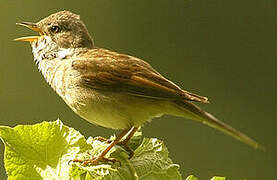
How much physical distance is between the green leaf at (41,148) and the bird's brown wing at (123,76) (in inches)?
27.8

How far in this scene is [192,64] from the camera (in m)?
7.02

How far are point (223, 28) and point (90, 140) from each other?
5.59 metres

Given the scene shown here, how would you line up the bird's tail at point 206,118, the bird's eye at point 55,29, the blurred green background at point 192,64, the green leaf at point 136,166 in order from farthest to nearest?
the blurred green background at point 192,64, the bird's eye at point 55,29, the bird's tail at point 206,118, the green leaf at point 136,166

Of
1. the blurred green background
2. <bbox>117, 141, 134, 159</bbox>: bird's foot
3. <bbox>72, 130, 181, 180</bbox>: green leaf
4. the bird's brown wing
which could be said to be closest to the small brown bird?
the bird's brown wing

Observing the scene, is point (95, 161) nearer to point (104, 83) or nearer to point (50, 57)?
point (104, 83)

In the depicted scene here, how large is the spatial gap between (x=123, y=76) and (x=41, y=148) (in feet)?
2.78

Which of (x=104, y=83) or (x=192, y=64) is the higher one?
(x=104, y=83)

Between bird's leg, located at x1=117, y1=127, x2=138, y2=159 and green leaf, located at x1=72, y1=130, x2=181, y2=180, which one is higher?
green leaf, located at x1=72, y1=130, x2=181, y2=180

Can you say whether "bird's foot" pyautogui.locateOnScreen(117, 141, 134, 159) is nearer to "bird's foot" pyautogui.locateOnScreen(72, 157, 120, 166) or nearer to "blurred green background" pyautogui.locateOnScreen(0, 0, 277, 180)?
"bird's foot" pyautogui.locateOnScreen(72, 157, 120, 166)

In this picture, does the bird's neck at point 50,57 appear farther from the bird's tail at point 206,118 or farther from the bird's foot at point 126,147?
the bird's foot at point 126,147

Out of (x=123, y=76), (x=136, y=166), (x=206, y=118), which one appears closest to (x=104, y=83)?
(x=123, y=76)

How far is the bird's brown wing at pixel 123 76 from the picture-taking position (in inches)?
102

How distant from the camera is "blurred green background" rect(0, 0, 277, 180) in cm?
609

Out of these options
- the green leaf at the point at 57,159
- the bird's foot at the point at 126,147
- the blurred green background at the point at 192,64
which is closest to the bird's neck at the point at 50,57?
the bird's foot at the point at 126,147
